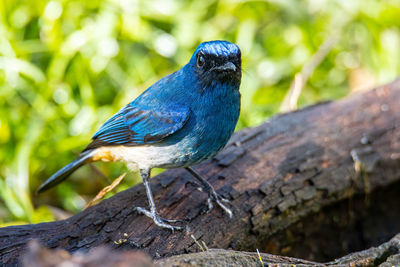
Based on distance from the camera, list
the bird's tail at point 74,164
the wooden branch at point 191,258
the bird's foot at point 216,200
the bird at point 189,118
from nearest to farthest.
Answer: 1. the wooden branch at point 191,258
2. the bird at point 189,118
3. the bird's foot at point 216,200
4. the bird's tail at point 74,164

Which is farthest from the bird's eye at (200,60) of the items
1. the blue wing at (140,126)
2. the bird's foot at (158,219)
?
the bird's foot at (158,219)

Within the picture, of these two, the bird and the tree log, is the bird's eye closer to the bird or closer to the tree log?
the bird

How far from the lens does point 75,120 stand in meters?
5.08

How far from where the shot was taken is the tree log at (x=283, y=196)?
9.37ft

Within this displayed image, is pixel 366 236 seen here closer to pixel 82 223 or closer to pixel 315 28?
pixel 82 223

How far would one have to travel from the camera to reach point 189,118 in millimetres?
3045

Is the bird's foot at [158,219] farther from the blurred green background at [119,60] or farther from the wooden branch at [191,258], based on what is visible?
the blurred green background at [119,60]

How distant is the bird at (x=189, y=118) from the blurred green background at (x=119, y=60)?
103cm

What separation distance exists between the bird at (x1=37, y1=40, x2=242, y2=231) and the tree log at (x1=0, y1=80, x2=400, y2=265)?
0.44 feet

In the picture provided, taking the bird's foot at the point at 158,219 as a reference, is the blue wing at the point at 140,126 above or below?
above

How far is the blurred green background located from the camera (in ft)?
15.8

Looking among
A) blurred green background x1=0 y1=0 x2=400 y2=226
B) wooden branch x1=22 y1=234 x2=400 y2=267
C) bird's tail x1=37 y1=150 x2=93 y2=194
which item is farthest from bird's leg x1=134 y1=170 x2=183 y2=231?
blurred green background x1=0 y1=0 x2=400 y2=226

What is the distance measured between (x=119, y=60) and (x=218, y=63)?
303cm

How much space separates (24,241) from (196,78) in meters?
1.47
